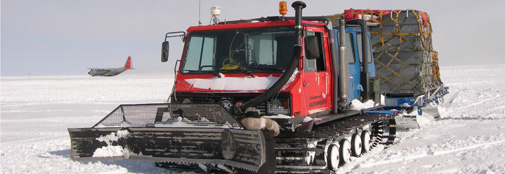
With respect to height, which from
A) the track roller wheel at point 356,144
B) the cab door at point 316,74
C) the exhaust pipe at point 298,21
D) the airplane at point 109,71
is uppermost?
the exhaust pipe at point 298,21

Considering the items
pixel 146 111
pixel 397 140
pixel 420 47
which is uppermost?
pixel 420 47

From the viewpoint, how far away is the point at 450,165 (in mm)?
7504

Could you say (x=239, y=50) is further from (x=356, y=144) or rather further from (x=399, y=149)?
(x=399, y=149)

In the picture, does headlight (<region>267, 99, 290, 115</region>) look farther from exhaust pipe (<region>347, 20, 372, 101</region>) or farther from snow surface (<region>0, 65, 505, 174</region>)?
exhaust pipe (<region>347, 20, 372, 101</region>)

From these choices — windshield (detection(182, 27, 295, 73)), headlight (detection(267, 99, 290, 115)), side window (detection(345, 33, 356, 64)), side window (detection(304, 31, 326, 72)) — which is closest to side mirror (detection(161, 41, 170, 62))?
windshield (detection(182, 27, 295, 73))

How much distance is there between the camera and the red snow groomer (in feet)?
20.6

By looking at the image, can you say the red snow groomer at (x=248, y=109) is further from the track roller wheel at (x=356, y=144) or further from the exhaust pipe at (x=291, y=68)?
the track roller wheel at (x=356, y=144)

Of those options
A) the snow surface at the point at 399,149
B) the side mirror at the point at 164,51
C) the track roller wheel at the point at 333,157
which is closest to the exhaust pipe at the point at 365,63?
the snow surface at the point at 399,149

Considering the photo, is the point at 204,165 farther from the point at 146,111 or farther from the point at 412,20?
the point at 412,20

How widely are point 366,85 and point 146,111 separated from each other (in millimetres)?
4312

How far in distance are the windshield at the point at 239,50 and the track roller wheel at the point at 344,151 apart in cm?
183

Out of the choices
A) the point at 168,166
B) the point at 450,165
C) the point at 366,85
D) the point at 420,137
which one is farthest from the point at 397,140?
the point at 168,166

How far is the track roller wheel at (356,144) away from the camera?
8.59m

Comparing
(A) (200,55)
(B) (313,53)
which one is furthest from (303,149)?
(A) (200,55)
